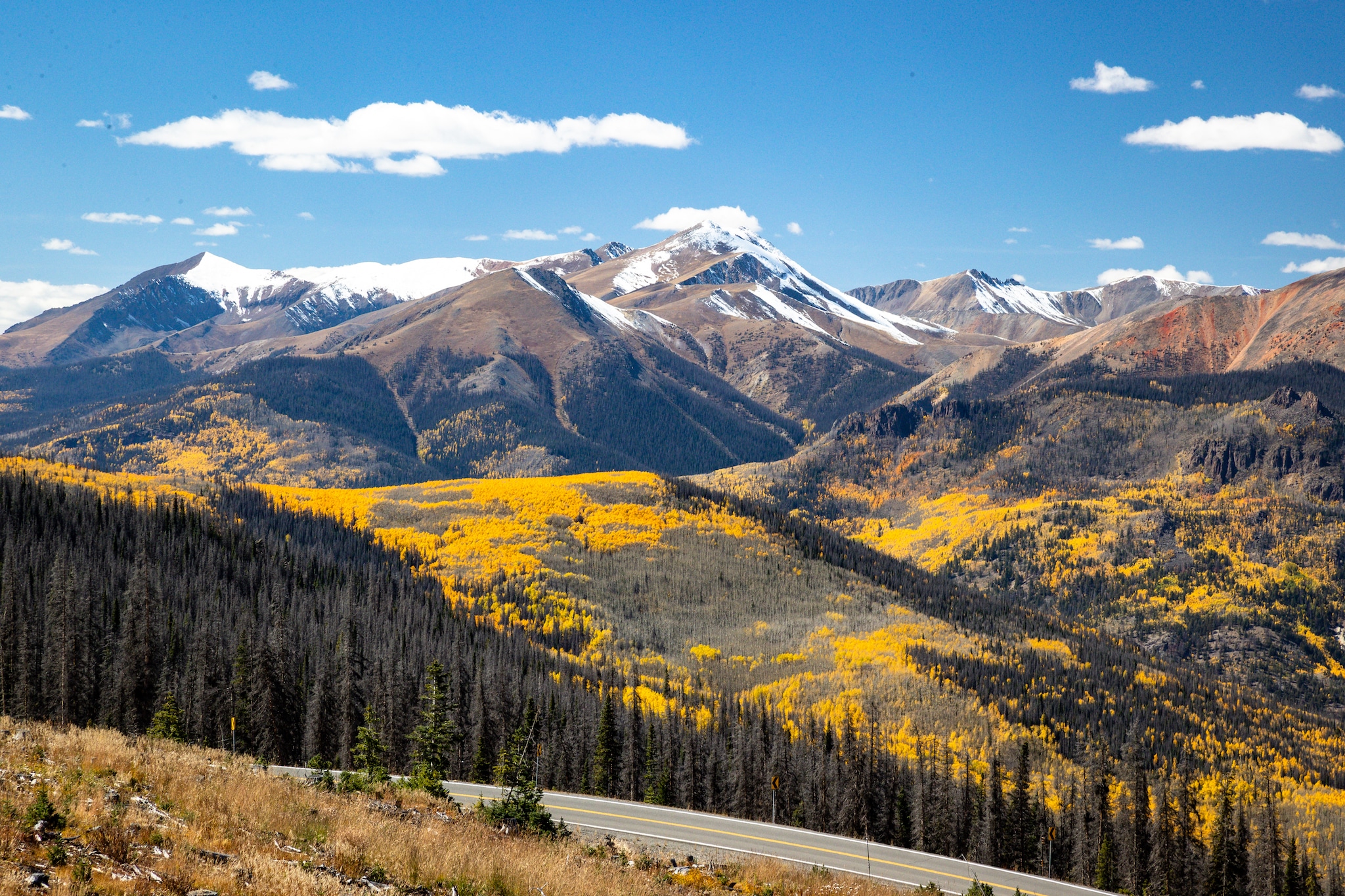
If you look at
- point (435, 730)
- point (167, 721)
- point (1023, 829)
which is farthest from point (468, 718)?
point (1023, 829)

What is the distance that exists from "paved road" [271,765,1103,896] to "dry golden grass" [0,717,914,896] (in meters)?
10.8

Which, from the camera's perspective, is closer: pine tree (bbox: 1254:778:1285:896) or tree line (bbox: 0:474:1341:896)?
tree line (bbox: 0:474:1341:896)

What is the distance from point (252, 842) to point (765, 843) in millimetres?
33518

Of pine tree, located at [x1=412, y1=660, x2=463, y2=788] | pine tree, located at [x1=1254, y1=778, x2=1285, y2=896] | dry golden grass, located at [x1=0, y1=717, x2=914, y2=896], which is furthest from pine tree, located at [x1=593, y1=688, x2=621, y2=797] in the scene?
pine tree, located at [x1=1254, y1=778, x2=1285, y2=896]

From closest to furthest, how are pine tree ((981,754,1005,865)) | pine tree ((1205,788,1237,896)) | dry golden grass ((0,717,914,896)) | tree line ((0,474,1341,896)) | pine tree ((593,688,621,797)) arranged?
dry golden grass ((0,717,914,896))
tree line ((0,474,1341,896))
pine tree ((593,688,621,797))
pine tree ((981,754,1005,865))
pine tree ((1205,788,1237,896))

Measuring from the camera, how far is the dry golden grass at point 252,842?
19578 millimetres

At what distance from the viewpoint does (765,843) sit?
50.9 metres

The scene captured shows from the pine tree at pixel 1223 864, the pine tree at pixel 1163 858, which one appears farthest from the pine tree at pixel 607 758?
the pine tree at pixel 1223 864

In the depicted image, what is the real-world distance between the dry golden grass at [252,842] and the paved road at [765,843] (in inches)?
425

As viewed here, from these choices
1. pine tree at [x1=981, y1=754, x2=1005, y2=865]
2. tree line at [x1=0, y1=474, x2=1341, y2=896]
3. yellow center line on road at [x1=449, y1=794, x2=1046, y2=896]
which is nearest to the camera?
yellow center line on road at [x1=449, y1=794, x2=1046, y2=896]

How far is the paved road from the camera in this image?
4844 cm

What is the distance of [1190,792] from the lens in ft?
545

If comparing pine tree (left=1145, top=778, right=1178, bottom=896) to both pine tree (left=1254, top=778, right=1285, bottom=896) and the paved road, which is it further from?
the paved road

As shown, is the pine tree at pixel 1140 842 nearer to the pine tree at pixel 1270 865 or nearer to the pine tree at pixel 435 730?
the pine tree at pixel 1270 865
